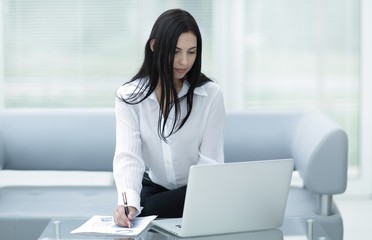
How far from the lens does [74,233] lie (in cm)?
269

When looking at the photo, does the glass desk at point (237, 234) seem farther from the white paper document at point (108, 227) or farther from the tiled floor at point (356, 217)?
the tiled floor at point (356, 217)

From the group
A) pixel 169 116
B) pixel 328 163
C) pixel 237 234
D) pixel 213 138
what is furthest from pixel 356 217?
pixel 237 234

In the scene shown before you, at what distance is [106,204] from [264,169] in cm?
159

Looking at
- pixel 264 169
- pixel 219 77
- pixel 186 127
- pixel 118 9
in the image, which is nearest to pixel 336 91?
pixel 219 77

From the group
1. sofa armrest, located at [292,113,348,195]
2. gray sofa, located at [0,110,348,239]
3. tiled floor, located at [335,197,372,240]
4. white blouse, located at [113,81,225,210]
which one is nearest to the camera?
white blouse, located at [113,81,225,210]

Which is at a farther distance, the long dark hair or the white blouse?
the white blouse

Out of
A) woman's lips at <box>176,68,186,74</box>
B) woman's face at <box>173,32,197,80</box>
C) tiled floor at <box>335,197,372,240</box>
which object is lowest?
tiled floor at <box>335,197,372,240</box>

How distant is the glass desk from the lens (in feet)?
8.61

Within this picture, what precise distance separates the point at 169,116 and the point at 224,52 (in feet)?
7.77

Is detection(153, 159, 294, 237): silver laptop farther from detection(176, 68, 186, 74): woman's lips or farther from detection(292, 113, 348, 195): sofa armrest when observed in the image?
detection(292, 113, 348, 195): sofa armrest

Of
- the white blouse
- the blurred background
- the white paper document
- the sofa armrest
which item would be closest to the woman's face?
the white blouse

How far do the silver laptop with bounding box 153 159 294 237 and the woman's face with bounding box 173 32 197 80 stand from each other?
669mm

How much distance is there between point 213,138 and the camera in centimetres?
328

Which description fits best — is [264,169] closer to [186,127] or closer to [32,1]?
[186,127]
